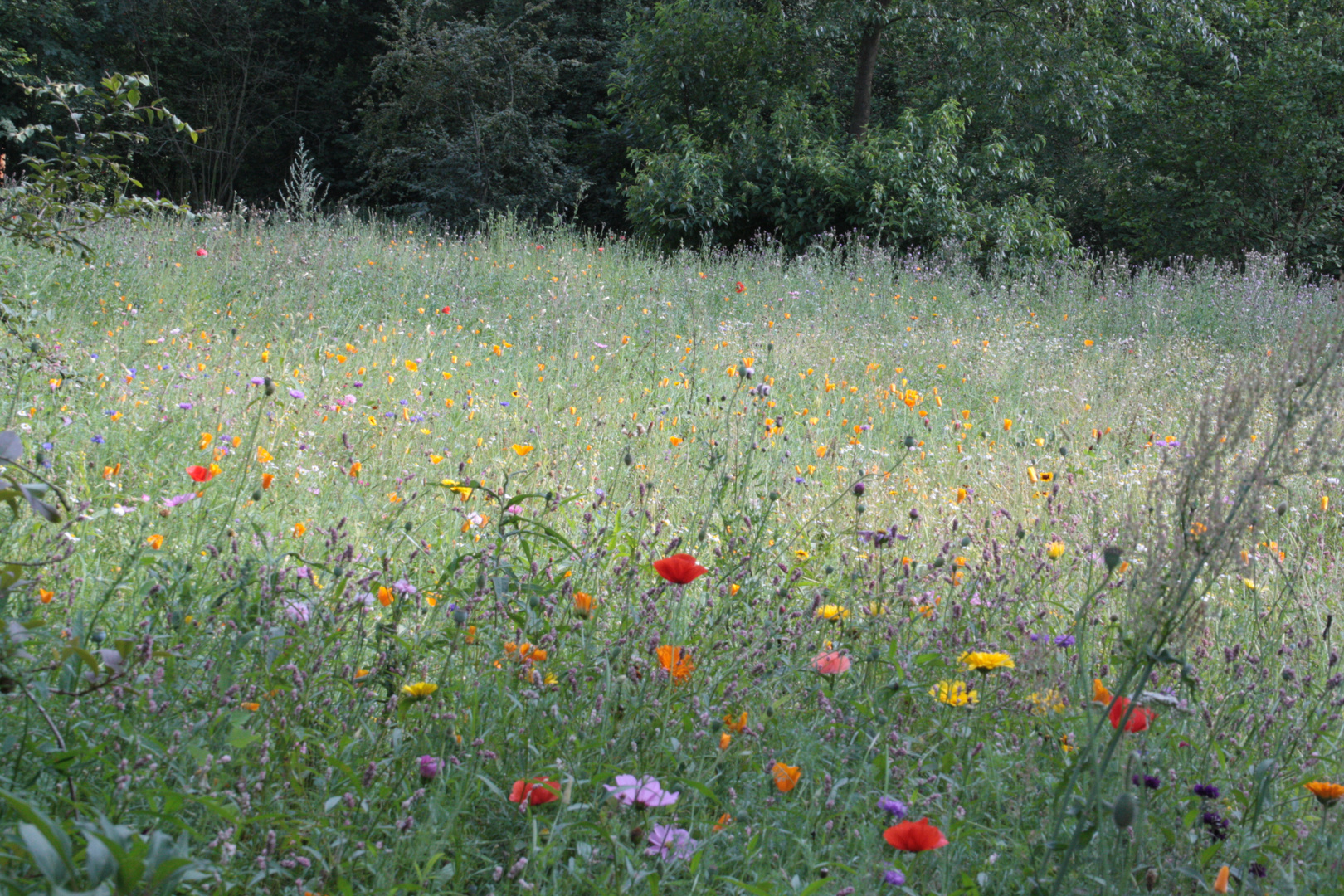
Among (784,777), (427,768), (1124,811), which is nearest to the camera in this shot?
(1124,811)

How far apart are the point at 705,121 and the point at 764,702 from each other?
14417 millimetres

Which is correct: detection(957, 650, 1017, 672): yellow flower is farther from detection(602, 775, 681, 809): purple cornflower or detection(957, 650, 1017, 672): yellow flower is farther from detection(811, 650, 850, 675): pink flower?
detection(602, 775, 681, 809): purple cornflower

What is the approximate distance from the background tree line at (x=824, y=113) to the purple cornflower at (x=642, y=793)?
1170cm

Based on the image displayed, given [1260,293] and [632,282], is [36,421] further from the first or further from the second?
[1260,293]

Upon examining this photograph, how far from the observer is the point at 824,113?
49.1 ft

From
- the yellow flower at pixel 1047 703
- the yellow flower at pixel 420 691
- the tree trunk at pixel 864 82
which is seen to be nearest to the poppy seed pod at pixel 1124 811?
the yellow flower at pixel 1047 703

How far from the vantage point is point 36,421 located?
116 inches

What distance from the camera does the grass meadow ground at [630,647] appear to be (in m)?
1.20

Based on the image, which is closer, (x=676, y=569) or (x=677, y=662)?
(x=676, y=569)

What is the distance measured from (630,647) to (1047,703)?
2.46 ft

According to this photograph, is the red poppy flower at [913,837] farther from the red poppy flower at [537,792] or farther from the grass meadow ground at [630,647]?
the red poppy flower at [537,792]

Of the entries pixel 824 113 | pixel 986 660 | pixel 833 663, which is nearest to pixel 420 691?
pixel 833 663

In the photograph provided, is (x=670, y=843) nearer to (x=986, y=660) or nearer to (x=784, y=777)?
(x=784, y=777)

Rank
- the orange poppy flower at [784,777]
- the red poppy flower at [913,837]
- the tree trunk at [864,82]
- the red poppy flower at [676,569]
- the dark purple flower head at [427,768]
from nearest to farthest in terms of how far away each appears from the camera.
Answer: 1. the red poppy flower at [913,837]
2. the dark purple flower head at [427,768]
3. the orange poppy flower at [784,777]
4. the red poppy flower at [676,569]
5. the tree trunk at [864,82]
